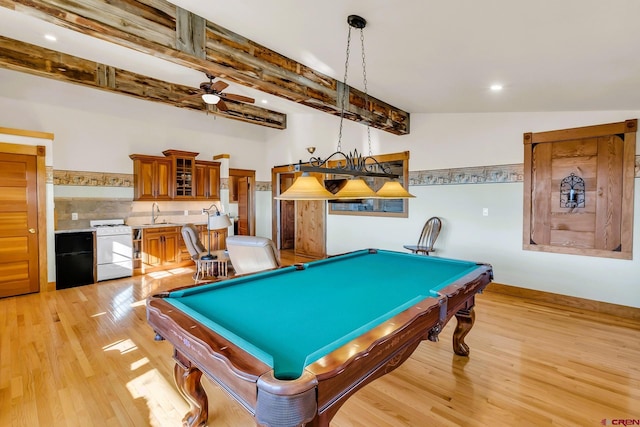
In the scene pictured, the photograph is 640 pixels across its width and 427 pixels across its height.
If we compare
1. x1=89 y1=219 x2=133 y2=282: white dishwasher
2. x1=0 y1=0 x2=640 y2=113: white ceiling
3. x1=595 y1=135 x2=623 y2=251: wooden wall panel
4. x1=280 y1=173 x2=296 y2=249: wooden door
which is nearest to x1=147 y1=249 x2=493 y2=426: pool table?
x1=0 y1=0 x2=640 y2=113: white ceiling

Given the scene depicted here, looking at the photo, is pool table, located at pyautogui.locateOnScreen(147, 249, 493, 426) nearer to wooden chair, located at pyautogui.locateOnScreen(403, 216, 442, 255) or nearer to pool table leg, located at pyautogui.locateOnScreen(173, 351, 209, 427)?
pool table leg, located at pyautogui.locateOnScreen(173, 351, 209, 427)

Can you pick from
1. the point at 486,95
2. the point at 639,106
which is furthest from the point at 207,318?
the point at 639,106

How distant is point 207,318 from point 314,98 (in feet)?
9.23

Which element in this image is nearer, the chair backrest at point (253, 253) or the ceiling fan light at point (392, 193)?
the ceiling fan light at point (392, 193)

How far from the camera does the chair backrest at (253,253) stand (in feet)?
12.3

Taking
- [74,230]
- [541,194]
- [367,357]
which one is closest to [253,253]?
[367,357]

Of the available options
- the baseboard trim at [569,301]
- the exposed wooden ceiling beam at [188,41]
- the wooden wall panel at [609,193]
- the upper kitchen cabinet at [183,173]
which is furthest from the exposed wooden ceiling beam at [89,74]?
the wooden wall panel at [609,193]

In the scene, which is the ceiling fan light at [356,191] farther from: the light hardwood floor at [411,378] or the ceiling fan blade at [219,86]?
the ceiling fan blade at [219,86]

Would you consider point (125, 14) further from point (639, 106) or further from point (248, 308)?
point (639, 106)

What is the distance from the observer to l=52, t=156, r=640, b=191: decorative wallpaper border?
4370mm

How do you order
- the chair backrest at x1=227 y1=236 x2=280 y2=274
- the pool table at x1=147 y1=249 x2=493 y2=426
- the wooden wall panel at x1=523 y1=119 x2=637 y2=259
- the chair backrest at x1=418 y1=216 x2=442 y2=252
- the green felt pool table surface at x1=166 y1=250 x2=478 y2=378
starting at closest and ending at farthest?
the pool table at x1=147 y1=249 x2=493 y2=426 < the green felt pool table surface at x1=166 y1=250 x2=478 y2=378 < the wooden wall panel at x1=523 y1=119 x2=637 y2=259 < the chair backrest at x1=227 y1=236 x2=280 y2=274 < the chair backrest at x1=418 y1=216 x2=442 y2=252

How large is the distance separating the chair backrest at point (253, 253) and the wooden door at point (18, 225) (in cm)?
314

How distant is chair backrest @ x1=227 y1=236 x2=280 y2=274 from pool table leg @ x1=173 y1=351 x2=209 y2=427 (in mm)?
1953

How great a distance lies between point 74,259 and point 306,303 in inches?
194
